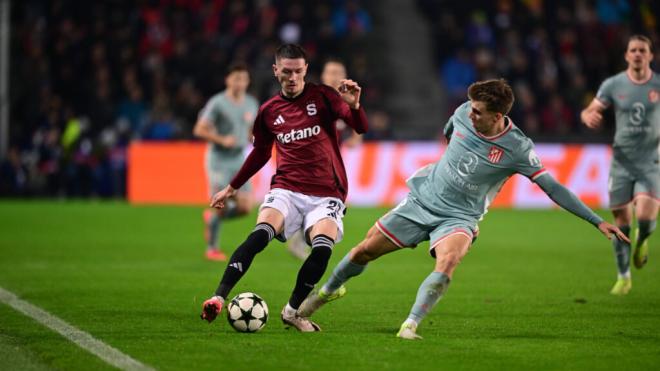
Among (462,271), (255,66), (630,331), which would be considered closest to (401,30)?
(255,66)

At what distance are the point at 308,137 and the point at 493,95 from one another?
156 centimetres

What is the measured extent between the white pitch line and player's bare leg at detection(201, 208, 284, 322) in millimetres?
788

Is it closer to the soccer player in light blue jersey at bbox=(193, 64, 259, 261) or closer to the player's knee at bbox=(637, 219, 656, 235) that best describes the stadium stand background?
the soccer player in light blue jersey at bbox=(193, 64, 259, 261)

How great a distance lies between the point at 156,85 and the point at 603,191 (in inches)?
429

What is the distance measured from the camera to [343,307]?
9.33m

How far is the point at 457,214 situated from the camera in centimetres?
786

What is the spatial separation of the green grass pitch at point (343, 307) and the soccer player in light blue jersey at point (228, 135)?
0.72 metres

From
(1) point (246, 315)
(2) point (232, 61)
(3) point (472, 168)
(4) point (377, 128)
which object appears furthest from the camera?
(2) point (232, 61)

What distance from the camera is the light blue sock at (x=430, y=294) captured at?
7.51 metres

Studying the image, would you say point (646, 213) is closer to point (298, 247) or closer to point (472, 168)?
point (472, 168)

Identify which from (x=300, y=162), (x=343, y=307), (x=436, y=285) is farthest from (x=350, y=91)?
(x=343, y=307)

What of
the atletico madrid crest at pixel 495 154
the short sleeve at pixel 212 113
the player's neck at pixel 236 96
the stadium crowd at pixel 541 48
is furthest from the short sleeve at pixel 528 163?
the stadium crowd at pixel 541 48

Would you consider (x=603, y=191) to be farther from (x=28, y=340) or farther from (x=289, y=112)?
(x=28, y=340)

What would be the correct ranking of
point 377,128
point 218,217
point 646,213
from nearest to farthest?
point 646,213 → point 218,217 → point 377,128
